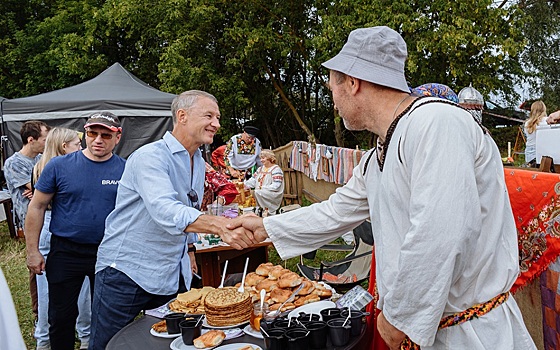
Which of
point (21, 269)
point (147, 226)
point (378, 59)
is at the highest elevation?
point (378, 59)

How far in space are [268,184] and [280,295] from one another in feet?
18.3

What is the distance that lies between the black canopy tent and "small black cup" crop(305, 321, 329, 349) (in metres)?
8.22

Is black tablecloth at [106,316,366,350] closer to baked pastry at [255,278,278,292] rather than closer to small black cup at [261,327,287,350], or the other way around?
small black cup at [261,327,287,350]

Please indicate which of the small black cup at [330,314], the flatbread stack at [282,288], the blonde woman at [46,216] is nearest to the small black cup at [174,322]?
the flatbread stack at [282,288]

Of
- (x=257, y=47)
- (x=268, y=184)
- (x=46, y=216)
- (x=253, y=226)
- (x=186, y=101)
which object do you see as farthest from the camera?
(x=257, y=47)

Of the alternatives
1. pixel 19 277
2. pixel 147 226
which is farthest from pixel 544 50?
pixel 147 226

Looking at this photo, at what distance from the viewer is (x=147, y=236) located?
111 inches

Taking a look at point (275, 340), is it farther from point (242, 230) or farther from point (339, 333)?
point (242, 230)

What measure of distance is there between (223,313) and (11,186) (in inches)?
171

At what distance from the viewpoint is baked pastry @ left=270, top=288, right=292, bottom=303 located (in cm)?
264

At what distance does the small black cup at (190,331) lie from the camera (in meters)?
2.18

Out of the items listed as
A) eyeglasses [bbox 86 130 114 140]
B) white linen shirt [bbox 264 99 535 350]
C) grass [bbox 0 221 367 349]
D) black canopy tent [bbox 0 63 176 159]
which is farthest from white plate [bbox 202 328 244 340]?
black canopy tent [bbox 0 63 176 159]

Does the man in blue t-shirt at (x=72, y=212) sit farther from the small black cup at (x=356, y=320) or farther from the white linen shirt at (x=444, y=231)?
the white linen shirt at (x=444, y=231)

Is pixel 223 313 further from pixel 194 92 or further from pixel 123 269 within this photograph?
pixel 194 92
